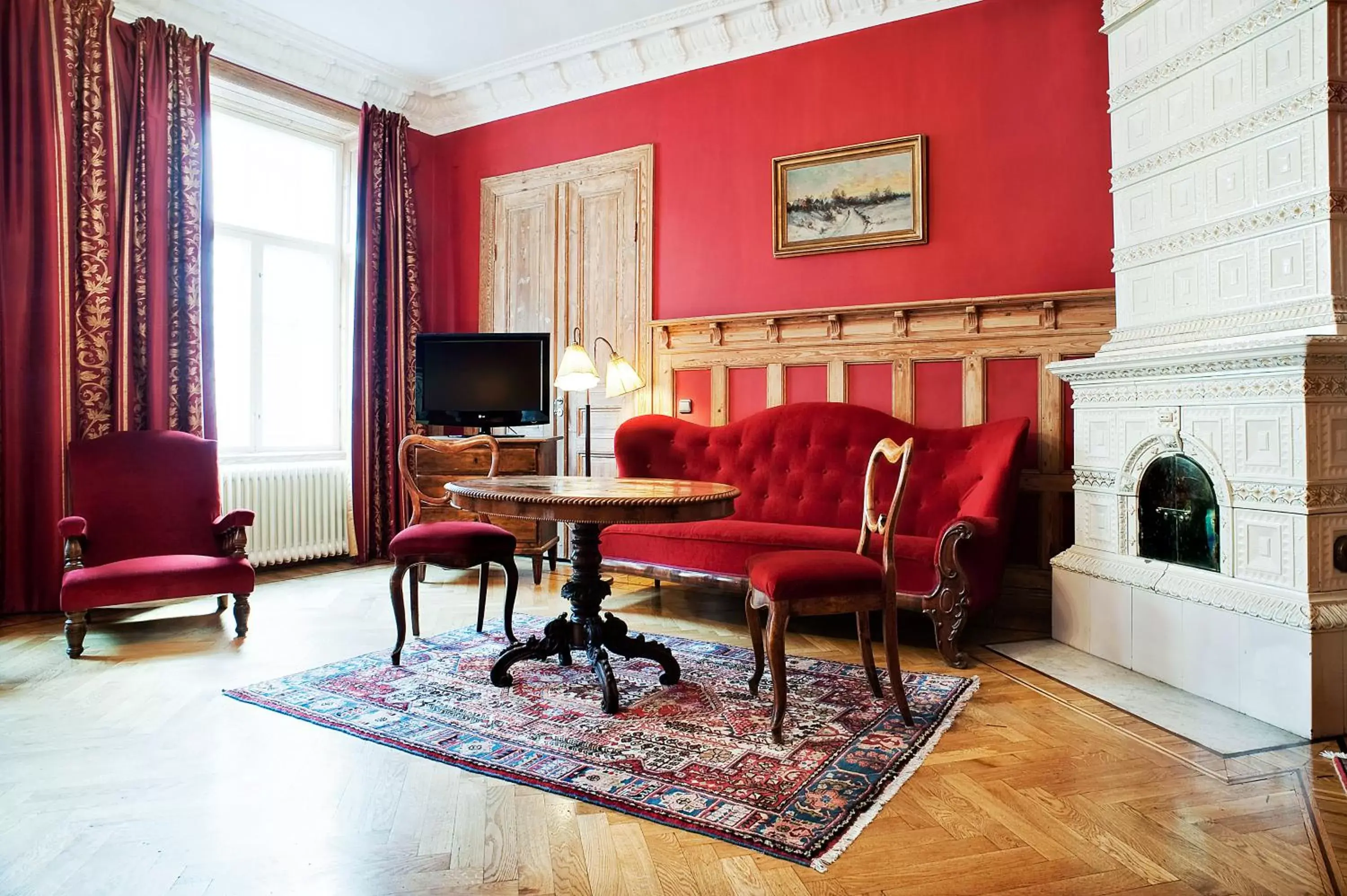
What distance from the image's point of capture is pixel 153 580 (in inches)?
141

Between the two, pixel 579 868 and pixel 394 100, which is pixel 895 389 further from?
pixel 394 100

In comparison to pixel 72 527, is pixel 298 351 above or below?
above

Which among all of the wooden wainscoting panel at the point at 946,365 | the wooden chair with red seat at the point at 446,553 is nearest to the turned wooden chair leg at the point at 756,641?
the wooden chair with red seat at the point at 446,553

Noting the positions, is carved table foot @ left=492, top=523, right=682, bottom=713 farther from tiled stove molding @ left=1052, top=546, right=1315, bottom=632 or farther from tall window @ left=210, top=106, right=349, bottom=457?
tall window @ left=210, top=106, right=349, bottom=457

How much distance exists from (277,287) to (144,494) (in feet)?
6.40

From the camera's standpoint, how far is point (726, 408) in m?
5.11

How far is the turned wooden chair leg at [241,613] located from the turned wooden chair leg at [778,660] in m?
2.53

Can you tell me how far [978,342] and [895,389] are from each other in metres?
0.50

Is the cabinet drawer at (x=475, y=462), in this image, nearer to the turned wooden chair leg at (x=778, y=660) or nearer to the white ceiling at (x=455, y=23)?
the white ceiling at (x=455, y=23)

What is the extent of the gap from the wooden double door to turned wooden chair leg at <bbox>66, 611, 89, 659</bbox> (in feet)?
9.78

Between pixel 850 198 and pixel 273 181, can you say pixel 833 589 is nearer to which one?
pixel 850 198

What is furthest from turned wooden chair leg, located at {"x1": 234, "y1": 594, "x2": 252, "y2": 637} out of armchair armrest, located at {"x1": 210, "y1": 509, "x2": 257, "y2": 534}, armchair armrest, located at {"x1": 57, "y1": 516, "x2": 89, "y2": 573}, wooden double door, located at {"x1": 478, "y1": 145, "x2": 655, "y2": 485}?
wooden double door, located at {"x1": 478, "y1": 145, "x2": 655, "y2": 485}

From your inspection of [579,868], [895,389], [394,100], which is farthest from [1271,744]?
[394,100]

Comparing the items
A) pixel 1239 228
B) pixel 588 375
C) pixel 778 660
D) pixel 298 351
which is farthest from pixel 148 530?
pixel 1239 228
